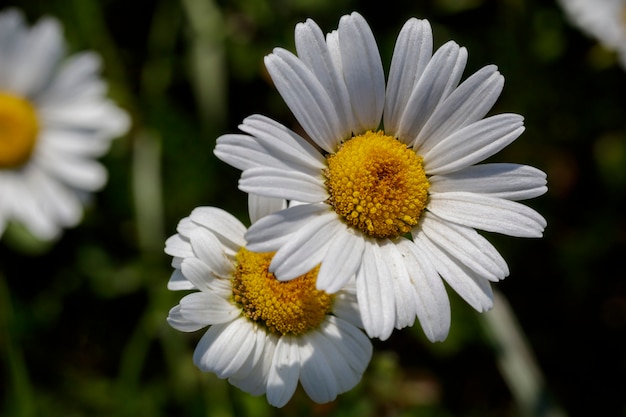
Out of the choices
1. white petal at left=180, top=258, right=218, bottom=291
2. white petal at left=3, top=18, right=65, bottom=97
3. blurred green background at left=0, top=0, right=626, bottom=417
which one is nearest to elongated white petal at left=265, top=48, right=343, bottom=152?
white petal at left=180, top=258, right=218, bottom=291

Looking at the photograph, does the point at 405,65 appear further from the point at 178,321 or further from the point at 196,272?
the point at 178,321

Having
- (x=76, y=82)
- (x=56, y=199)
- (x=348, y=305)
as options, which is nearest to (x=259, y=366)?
(x=348, y=305)

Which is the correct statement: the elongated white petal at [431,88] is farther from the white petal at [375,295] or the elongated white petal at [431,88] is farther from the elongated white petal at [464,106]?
the white petal at [375,295]

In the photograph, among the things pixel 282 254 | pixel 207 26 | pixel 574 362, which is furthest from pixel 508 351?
pixel 207 26

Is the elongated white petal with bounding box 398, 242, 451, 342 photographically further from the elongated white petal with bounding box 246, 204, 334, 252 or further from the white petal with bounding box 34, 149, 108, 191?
the white petal with bounding box 34, 149, 108, 191

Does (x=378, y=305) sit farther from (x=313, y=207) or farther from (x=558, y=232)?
(x=558, y=232)
